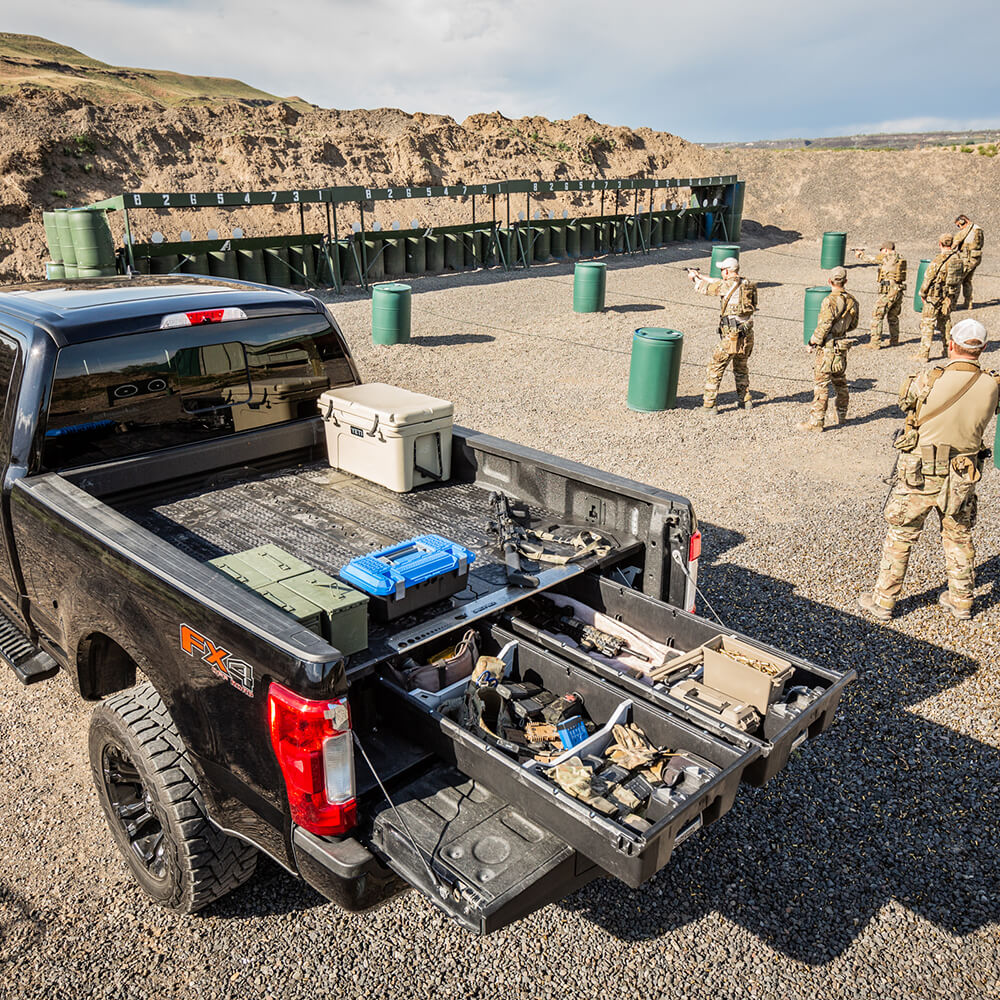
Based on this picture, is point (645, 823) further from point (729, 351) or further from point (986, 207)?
point (986, 207)

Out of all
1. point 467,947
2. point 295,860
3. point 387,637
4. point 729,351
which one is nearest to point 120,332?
point 387,637

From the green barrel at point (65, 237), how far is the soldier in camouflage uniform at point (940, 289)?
48.0 feet

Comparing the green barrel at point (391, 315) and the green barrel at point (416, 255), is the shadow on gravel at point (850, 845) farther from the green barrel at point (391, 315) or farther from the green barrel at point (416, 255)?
the green barrel at point (416, 255)

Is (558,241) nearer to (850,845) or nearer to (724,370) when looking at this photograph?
(724,370)

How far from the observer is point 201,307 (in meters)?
4.68

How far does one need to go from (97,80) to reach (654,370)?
199 feet

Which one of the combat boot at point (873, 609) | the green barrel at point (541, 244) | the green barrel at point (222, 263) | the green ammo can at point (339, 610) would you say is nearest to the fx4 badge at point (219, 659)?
the green ammo can at point (339, 610)

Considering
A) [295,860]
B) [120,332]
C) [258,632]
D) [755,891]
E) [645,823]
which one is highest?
[120,332]

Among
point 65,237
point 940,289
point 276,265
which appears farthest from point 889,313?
point 65,237

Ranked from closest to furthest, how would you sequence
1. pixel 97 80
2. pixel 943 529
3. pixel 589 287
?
1. pixel 943 529
2. pixel 589 287
3. pixel 97 80

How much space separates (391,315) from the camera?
1405cm

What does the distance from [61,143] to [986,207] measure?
3181 cm

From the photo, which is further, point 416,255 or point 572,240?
point 572,240

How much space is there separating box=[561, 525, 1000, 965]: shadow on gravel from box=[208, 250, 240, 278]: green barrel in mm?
15452
